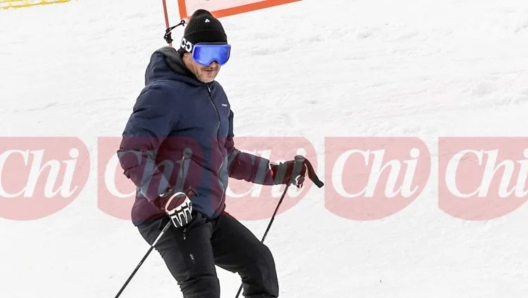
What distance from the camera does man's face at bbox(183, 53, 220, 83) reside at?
3.35 meters

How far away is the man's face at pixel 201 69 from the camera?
11.0 feet

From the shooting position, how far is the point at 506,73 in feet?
27.0

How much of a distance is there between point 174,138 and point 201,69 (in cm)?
37

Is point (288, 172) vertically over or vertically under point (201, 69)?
under

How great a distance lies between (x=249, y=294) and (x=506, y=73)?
583cm

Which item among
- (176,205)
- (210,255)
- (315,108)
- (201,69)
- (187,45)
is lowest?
(315,108)

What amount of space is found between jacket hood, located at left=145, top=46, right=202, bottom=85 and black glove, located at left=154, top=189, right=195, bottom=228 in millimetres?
578

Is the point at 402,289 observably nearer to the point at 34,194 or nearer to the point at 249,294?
the point at 249,294

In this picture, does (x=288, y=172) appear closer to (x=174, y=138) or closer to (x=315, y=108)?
(x=174, y=138)

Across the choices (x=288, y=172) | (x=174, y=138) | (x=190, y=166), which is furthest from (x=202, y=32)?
(x=288, y=172)

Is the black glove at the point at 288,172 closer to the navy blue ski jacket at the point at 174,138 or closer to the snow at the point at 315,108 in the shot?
the navy blue ski jacket at the point at 174,138

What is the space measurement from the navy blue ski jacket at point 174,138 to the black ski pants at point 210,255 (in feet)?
0.29

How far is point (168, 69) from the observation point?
11.0 ft

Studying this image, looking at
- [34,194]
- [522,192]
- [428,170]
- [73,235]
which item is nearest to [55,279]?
[73,235]
